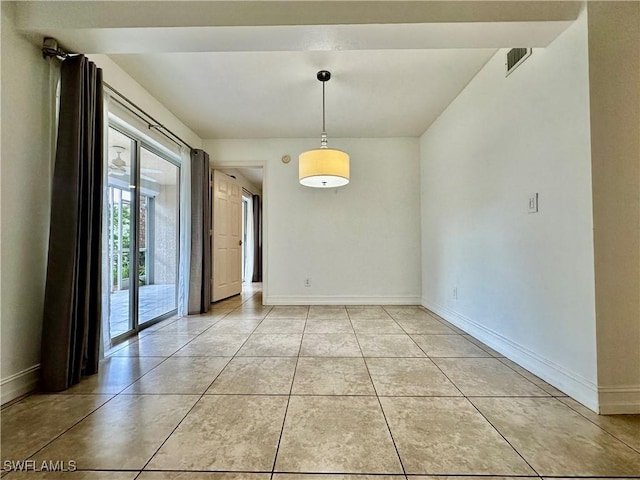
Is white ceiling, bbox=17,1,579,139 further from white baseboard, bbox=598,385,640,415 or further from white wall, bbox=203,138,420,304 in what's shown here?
white baseboard, bbox=598,385,640,415

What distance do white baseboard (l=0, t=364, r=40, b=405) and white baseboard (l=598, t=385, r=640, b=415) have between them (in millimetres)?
3219

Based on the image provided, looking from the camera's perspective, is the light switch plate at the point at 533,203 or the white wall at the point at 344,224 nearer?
the light switch plate at the point at 533,203

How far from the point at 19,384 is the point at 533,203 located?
341 centimetres

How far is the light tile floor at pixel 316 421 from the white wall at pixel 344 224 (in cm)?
200

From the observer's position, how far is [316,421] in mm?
1460

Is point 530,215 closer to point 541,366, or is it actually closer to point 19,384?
point 541,366

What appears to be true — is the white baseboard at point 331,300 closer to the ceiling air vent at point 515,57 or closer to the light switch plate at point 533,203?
the light switch plate at point 533,203

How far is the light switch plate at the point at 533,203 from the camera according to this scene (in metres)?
1.97

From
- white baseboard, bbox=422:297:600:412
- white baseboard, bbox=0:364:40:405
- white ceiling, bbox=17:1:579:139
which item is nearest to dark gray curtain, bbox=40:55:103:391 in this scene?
white baseboard, bbox=0:364:40:405

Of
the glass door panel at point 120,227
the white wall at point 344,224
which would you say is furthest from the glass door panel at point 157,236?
the white wall at point 344,224

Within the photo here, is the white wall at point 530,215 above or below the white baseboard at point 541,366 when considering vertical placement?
above

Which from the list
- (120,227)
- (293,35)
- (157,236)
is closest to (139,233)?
(120,227)

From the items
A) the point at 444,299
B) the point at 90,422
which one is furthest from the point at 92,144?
the point at 444,299

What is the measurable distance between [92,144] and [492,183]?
3.10 metres
